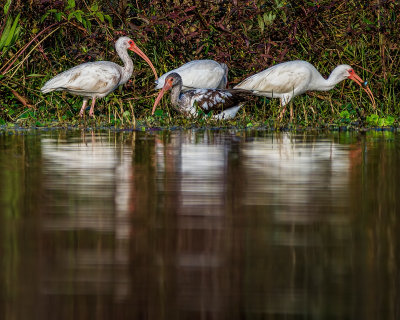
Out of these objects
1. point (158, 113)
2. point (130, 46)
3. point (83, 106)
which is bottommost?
point (158, 113)

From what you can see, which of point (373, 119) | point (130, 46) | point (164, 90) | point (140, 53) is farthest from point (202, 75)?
point (373, 119)

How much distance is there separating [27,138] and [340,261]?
704cm

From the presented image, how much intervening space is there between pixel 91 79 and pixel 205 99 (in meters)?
1.70

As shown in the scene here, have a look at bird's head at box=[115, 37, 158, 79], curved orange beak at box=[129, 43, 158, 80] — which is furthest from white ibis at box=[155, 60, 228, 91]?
bird's head at box=[115, 37, 158, 79]

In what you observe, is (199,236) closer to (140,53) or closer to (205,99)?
(205,99)

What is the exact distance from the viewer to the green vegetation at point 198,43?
14.6 metres

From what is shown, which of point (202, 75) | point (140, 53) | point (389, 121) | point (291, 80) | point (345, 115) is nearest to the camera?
point (389, 121)

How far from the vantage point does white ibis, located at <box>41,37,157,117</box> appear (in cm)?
1384

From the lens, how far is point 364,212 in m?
5.39

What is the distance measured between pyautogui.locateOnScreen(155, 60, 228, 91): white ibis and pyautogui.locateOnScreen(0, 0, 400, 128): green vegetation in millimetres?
451

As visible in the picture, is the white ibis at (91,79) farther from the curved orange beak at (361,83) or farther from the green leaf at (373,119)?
the green leaf at (373,119)

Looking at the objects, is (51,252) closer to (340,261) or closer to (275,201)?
(340,261)

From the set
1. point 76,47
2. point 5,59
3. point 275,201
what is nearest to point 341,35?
point 76,47

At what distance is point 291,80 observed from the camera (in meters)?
13.9
